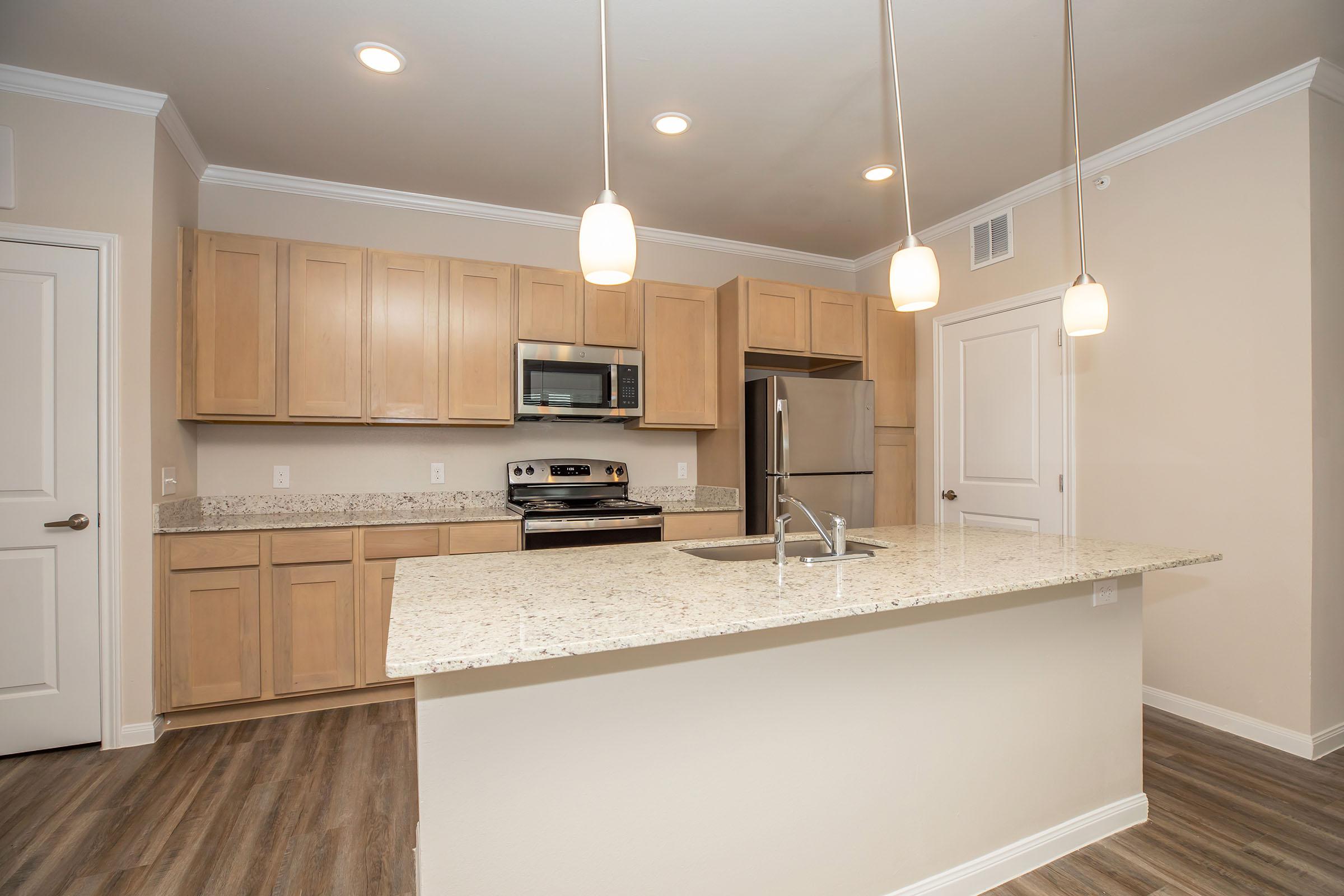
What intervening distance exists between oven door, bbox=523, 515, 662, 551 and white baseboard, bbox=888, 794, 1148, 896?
1837 millimetres

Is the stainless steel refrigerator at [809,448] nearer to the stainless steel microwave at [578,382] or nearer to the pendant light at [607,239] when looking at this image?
the stainless steel microwave at [578,382]

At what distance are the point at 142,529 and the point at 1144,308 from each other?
4542 mm

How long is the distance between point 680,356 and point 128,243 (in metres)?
2.62

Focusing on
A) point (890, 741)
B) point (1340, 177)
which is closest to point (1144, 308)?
point (1340, 177)

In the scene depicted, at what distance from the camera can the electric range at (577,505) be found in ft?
10.8

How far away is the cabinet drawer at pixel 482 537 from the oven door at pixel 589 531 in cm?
7

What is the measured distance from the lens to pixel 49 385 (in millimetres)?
2555

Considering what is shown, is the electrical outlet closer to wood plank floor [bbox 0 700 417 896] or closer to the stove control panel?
wood plank floor [bbox 0 700 417 896]

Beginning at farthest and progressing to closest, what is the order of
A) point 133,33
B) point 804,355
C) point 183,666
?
point 804,355, point 183,666, point 133,33

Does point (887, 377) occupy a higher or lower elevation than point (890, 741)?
higher

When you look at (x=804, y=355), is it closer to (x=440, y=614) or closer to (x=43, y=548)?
(x=440, y=614)

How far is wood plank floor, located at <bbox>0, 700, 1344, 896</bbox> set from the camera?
1.80 metres

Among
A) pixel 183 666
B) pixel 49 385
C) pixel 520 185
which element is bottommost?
pixel 183 666

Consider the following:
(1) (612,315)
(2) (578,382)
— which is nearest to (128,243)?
(2) (578,382)
